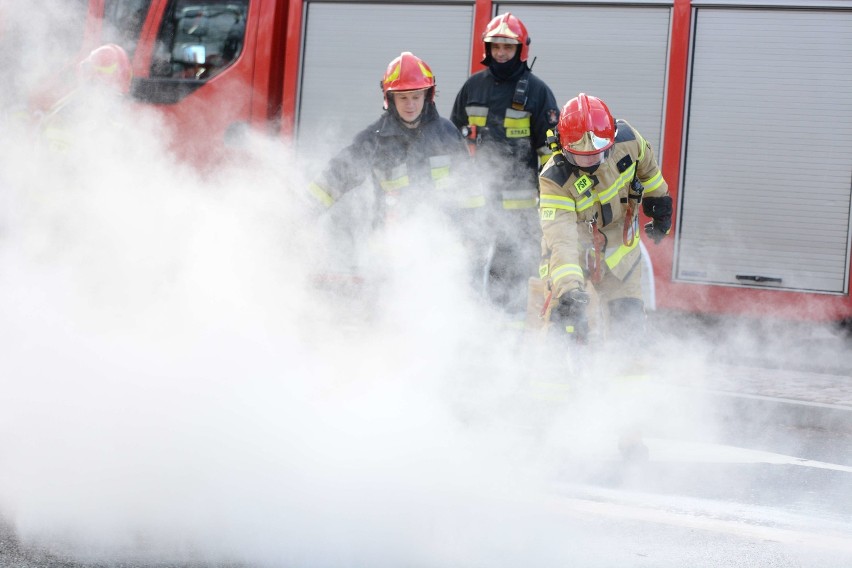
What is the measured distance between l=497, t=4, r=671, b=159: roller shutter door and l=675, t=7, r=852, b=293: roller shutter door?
9.2 inches

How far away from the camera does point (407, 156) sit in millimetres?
5395

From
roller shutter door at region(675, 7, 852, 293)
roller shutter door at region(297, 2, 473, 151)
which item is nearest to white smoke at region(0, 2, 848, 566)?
roller shutter door at region(675, 7, 852, 293)

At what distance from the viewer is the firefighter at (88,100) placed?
171 inches

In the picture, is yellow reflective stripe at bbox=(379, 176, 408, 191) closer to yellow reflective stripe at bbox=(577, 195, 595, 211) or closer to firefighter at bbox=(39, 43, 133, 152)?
yellow reflective stripe at bbox=(577, 195, 595, 211)

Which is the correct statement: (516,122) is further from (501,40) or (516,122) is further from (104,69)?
(104,69)

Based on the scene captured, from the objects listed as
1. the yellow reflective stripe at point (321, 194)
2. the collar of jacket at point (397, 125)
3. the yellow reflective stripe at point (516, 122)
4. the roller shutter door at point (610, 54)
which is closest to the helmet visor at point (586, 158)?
the collar of jacket at point (397, 125)

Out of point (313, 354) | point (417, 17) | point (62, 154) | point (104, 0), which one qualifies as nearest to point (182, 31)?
point (104, 0)

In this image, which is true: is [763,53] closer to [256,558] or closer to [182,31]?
[182,31]

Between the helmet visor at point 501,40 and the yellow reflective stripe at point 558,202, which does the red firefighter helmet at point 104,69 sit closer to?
the yellow reflective stripe at point 558,202

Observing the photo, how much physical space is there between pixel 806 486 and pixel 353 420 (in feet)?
6.45

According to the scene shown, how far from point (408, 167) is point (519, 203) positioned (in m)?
0.89

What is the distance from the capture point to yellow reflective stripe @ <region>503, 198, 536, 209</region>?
6062 mm

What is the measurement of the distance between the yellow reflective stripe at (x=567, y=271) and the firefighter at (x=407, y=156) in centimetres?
70

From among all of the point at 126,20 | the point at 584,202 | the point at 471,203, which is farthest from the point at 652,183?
the point at 126,20
